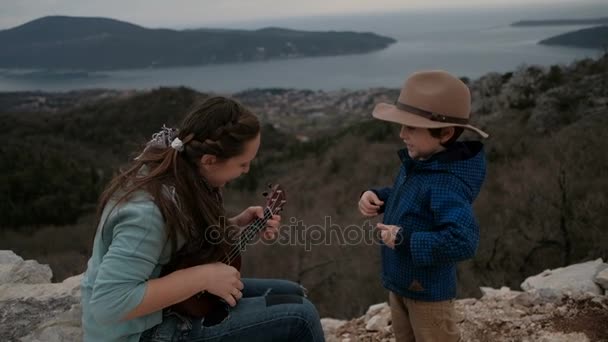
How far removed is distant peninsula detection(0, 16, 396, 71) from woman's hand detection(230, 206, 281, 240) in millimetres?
60964

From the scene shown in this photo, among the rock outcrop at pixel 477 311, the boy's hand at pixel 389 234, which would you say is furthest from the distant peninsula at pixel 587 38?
the boy's hand at pixel 389 234

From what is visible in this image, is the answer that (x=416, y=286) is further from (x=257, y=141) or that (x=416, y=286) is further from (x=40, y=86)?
(x=40, y=86)

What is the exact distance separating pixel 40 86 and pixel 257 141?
180 feet

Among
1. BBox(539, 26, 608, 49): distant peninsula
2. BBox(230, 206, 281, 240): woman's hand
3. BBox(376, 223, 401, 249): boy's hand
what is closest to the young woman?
BBox(230, 206, 281, 240): woman's hand

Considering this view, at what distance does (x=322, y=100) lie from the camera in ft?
159

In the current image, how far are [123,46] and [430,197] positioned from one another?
6658 cm

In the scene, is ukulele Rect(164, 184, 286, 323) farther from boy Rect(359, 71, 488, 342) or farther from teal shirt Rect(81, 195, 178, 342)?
boy Rect(359, 71, 488, 342)

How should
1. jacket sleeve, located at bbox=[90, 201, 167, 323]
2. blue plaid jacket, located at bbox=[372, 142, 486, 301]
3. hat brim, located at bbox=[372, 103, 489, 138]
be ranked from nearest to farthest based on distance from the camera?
jacket sleeve, located at bbox=[90, 201, 167, 323]
blue plaid jacket, located at bbox=[372, 142, 486, 301]
hat brim, located at bbox=[372, 103, 489, 138]

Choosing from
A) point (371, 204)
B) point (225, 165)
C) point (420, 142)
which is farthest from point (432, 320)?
point (225, 165)

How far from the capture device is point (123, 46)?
203ft

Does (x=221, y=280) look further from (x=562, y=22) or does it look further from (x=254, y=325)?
(x=562, y=22)

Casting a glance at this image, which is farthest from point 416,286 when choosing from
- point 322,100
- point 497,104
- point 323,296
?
point 322,100

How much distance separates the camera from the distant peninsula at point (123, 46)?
54.6m

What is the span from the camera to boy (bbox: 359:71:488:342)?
5.76 ft
